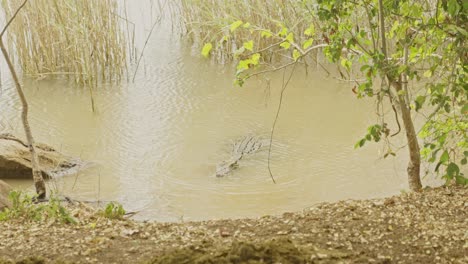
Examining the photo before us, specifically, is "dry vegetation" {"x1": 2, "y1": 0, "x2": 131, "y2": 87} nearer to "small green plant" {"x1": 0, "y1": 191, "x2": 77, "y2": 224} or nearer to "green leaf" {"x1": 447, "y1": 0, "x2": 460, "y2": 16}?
"small green plant" {"x1": 0, "y1": 191, "x2": 77, "y2": 224}

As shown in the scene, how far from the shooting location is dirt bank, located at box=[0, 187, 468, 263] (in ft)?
8.45

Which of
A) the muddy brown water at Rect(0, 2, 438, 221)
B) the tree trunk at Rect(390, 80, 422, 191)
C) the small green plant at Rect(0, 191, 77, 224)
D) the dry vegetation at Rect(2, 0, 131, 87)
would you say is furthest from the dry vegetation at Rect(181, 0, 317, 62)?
the small green plant at Rect(0, 191, 77, 224)

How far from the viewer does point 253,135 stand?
6293 millimetres

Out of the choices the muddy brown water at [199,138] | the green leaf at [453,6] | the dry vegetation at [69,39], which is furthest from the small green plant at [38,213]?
the dry vegetation at [69,39]

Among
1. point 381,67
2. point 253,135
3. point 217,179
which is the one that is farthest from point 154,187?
point 381,67

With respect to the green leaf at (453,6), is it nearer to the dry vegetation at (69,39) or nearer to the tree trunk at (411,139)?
the tree trunk at (411,139)

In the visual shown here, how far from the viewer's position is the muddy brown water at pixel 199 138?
5.08m

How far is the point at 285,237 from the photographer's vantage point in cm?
277

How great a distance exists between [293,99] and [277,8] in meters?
1.13

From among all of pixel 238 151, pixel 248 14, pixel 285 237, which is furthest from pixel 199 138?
pixel 285 237

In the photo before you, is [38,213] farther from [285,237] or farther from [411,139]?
[411,139]

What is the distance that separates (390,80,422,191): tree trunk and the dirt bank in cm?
27

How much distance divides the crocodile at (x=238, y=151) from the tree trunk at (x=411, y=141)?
72.0 inches

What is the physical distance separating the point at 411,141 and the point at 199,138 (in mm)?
2818
